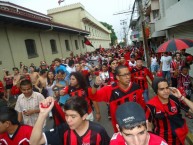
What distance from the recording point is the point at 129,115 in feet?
6.54

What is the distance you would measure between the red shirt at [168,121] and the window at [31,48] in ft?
40.7

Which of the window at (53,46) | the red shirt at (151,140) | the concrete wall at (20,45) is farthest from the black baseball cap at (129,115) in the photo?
the window at (53,46)

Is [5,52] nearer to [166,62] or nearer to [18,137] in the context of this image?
[166,62]

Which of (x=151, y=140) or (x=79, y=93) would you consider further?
(x=79, y=93)

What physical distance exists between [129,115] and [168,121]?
52.5 inches

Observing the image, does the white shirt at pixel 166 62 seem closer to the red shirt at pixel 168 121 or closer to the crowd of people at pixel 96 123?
the crowd of people at pixel 96 123

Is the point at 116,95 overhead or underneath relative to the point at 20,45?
underneath

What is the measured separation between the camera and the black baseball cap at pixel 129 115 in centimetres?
196

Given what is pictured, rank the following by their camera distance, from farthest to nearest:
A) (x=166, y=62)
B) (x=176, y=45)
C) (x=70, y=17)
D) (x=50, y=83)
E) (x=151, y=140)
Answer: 1. (x=70, y=17)
2. (x=166, y=62)
3. (x=50, y=83)
4. (x=176, y=45)
5. (x=151, y=140)

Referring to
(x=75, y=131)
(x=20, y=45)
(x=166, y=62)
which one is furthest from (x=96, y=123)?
(x=20, y=45)

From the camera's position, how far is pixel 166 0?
15.6 meters

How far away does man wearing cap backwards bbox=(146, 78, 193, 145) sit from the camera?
306 cm

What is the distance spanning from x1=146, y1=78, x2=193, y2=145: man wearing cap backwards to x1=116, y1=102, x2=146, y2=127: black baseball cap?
1.11m

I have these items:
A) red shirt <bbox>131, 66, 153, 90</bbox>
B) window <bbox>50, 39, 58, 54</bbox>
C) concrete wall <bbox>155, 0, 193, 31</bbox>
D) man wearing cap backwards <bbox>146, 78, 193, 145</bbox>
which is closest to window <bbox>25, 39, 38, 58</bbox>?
window <bbox>50, 39, 58, 54</bbox>
